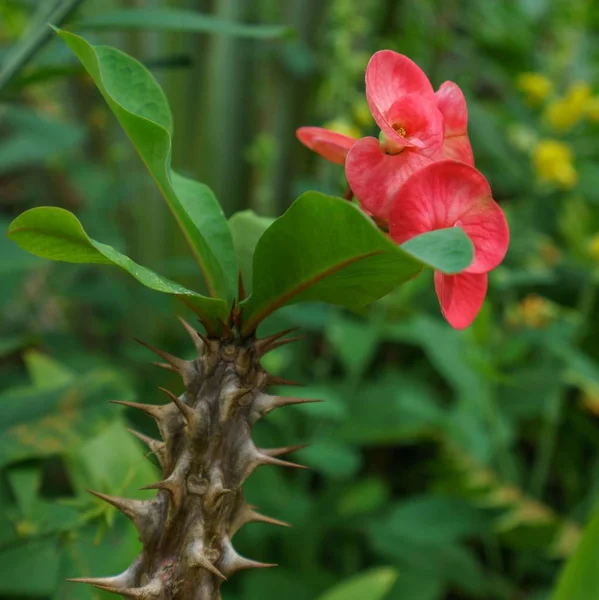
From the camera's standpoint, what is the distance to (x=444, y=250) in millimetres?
306

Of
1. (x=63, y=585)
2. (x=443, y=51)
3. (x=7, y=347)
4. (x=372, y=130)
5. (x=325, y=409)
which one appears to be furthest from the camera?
(x=443, y=51)

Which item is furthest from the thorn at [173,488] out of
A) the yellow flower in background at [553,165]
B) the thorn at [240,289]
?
the yellow flower in background at [553,165]

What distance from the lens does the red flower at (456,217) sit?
14.1 inches

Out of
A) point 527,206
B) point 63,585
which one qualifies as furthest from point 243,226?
point 527,206

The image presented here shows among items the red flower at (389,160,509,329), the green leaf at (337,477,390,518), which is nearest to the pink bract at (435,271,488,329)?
the red flower at (389,160,509,329)

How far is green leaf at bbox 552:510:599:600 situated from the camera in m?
0.76

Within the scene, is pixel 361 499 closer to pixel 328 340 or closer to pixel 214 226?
pixel 328 340

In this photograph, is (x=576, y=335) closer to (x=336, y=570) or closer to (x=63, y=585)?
(x=336, y=570)

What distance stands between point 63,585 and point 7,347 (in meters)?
0.43

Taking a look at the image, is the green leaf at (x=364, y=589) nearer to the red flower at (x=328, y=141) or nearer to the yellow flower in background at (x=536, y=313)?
the red flower at (x=328, y=141)

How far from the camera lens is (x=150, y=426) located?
1.51m

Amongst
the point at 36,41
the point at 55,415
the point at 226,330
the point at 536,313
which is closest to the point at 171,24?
the point at 36,41

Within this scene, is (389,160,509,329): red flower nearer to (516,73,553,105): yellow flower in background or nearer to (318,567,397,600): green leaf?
(318,567,397,600): green leaf

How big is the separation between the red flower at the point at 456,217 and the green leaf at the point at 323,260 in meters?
0.03
